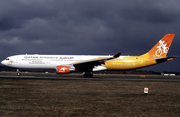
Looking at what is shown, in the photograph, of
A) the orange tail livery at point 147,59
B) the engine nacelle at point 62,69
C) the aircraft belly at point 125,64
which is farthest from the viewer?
the orange tail livery at point 147,59

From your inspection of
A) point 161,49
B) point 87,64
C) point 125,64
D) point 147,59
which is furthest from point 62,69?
point 161,49

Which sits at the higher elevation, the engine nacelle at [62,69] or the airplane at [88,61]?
the airplane at [88,61]

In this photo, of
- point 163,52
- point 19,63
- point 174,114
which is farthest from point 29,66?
point 174,114

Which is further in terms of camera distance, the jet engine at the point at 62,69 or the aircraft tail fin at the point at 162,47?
the aircraft tail fin at the point at 162,47

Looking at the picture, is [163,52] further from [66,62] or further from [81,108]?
[81,108]

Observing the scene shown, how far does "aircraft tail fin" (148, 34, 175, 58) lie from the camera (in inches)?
1601

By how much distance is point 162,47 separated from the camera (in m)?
40.6

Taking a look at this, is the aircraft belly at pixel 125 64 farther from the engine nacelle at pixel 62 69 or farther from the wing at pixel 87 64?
the engine nacelle at pixel 62 69

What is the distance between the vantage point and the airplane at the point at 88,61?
3541 cm

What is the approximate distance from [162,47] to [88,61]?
16554 mm

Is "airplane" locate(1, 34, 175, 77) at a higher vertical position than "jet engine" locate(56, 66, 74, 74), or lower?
higher

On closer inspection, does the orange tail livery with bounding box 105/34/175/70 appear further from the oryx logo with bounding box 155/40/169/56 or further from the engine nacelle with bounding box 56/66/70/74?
the engine nacelle with bounding box 56/66/70/74

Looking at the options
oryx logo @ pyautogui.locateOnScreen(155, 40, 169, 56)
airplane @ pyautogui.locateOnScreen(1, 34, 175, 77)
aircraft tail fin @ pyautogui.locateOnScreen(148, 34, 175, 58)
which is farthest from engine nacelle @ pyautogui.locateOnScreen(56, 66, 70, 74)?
oryx logo @ pyautogui.locateOnScreen(155, 40, 169, 56)

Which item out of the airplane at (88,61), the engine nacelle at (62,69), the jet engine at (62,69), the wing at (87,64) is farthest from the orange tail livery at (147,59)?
the engine nacelle at (62,69)
